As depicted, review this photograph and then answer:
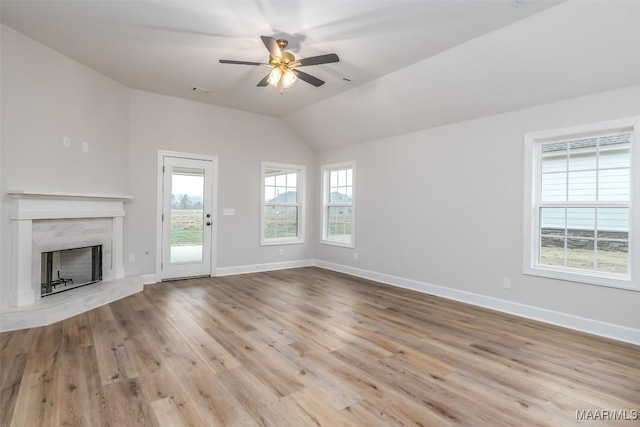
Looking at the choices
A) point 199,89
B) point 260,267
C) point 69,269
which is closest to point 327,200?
point 260,267

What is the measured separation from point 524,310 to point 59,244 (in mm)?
5706

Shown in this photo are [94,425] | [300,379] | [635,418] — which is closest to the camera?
[94,425]

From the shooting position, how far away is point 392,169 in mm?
5531

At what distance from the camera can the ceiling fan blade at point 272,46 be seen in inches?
114

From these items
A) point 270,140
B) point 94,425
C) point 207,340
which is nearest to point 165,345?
point 207,340

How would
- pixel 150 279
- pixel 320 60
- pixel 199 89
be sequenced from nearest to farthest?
pixel 320 60 < pixel 199 89 < pixel 150 279

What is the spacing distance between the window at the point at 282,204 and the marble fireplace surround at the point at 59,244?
2.45m

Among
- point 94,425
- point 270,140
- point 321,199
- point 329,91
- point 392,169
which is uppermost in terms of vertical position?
point 329,91

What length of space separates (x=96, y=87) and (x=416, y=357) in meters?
5.25

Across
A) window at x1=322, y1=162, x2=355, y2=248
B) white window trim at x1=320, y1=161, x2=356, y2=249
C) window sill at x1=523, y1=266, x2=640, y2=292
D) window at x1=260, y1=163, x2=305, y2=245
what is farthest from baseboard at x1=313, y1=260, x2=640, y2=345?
window at x1=260, y1=163, x2=305, y2=245

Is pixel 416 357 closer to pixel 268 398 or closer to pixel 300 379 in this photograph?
pixel 300 379

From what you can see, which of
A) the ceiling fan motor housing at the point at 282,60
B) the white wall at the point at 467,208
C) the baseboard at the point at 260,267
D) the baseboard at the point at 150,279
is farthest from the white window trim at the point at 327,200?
the baseboard at the point at 150,279

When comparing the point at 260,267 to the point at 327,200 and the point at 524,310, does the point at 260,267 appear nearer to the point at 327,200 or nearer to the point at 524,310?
the point at 327,200

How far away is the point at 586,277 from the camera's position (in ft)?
11.2
